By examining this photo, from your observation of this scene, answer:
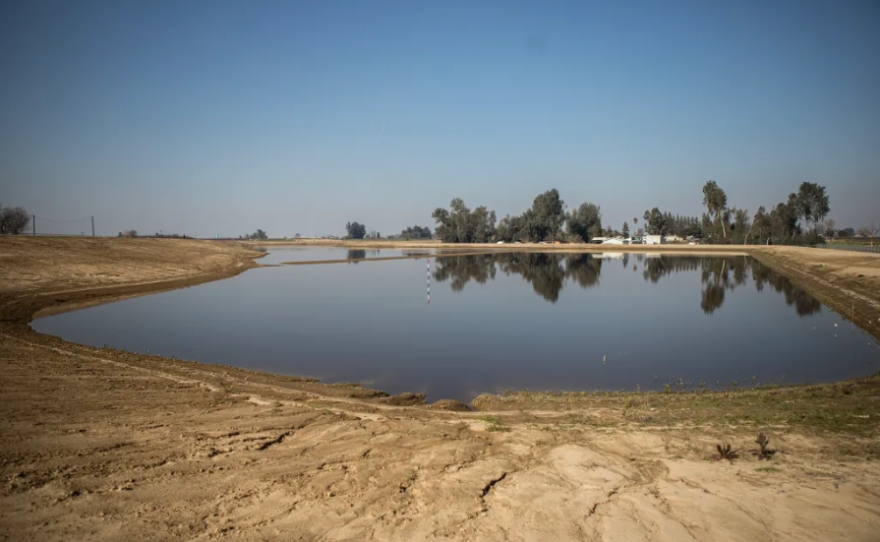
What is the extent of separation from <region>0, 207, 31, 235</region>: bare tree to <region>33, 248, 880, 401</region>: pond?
216 ft

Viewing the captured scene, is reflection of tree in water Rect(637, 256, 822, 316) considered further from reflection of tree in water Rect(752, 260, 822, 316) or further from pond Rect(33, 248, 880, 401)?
pond Rect(33, 248, 880, 401)

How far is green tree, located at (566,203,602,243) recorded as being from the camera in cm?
14100

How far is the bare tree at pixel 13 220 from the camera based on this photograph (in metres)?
74.9

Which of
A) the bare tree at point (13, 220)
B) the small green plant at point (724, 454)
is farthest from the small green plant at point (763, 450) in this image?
the bare tree at point (13, 220)

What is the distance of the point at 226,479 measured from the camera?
5906 millimetres

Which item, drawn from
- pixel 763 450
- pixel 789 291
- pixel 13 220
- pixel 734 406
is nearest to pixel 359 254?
pixel 13 220

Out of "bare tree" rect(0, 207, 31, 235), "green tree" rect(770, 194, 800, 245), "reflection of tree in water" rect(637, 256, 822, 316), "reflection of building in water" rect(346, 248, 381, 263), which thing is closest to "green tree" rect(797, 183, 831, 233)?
"green tree" rect(770, 194, 800, 245)

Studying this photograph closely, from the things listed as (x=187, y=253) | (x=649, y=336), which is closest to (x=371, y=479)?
(x=649, y=336)

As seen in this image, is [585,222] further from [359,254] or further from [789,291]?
[789,291]

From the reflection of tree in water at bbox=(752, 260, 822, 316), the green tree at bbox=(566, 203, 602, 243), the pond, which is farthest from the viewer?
the green tree at bbox=(566, 203, 602, 243)

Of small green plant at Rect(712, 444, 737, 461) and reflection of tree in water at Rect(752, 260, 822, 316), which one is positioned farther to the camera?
reflection of tree in water at Rect(752, 260, 822, 316)

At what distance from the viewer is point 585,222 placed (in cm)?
14325

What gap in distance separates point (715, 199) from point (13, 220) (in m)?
141

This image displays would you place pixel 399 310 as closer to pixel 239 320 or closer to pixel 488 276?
pixel 239 320
